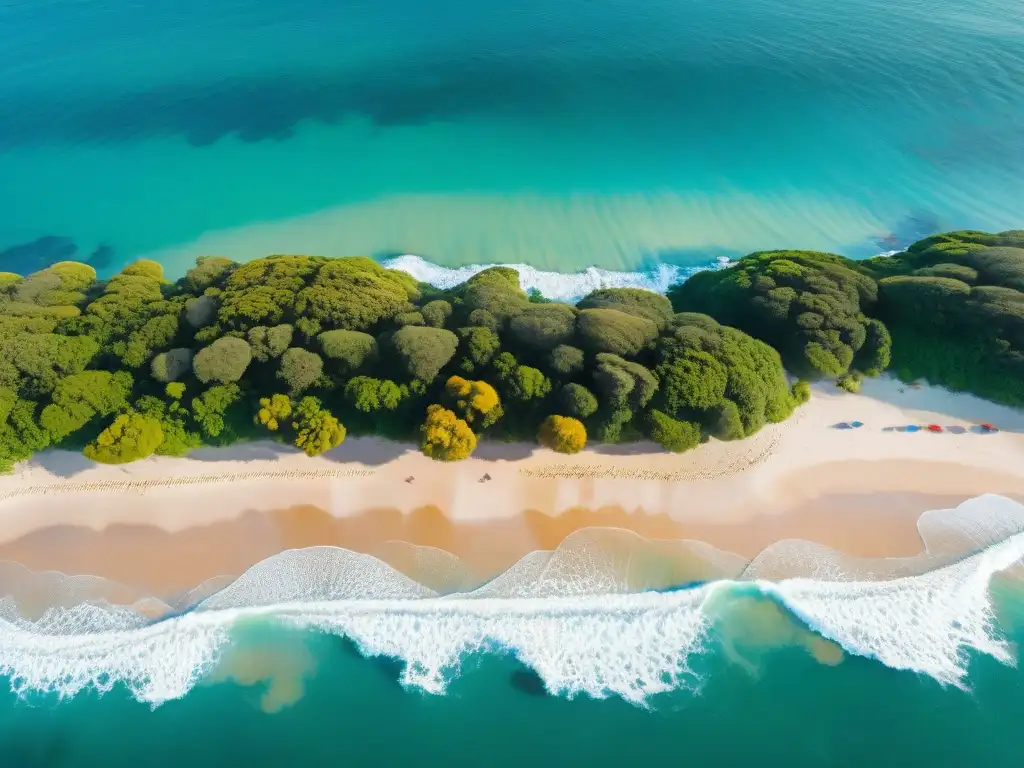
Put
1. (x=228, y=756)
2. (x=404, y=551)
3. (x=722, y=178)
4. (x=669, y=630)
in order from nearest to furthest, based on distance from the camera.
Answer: (x=228, y=756)
(x=669, y=630)
(x=404, y=551)
(x=722, y=178)

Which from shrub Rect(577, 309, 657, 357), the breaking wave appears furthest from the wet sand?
shrub Rect(577, 309, 657, 357)

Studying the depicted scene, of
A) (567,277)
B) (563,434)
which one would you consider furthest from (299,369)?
(567,277)

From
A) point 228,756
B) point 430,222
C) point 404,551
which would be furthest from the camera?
point 430,222

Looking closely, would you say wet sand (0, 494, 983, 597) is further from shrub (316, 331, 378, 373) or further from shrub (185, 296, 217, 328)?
shrub (185, 296, 217, 328)

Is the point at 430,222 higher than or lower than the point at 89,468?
higher

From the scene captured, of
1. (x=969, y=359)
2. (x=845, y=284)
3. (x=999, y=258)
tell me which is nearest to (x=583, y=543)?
(x=845, y=284)

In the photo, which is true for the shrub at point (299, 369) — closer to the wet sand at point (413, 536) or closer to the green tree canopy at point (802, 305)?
the wet sand at point (413, 536)

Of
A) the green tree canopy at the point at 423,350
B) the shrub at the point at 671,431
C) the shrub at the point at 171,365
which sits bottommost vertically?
the shrub at the point at 171,365

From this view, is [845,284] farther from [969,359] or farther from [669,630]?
[669,630]

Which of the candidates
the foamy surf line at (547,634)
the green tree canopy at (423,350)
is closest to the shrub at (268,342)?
the green tree canopy at (423,350)
